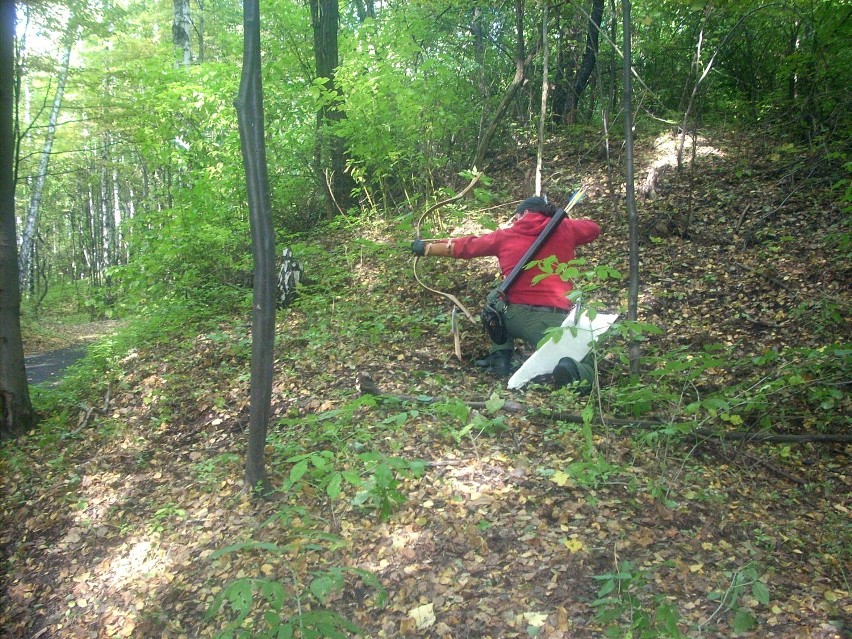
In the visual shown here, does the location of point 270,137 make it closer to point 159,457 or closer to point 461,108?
point 461,108

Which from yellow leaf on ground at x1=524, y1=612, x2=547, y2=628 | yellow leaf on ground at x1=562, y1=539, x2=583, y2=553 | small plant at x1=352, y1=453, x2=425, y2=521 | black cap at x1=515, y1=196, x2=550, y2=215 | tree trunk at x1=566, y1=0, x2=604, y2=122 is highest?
tree trunk at x1=566, y1=0, x2=604, y2=122

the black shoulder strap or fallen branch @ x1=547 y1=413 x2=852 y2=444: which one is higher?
the black shoulder strap

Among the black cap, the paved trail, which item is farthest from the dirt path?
the black cap

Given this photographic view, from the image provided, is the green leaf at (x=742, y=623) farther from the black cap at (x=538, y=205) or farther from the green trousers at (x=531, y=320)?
the black cap at (x=538, y=205)

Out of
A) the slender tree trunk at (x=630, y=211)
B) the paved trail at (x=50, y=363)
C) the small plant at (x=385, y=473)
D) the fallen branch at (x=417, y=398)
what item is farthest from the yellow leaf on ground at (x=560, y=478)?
the paved trail at (x=50, y=363)

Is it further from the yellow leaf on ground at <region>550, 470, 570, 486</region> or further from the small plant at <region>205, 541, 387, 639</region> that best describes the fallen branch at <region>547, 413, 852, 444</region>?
the small plant at <region>205, 541, 387, 639</region>

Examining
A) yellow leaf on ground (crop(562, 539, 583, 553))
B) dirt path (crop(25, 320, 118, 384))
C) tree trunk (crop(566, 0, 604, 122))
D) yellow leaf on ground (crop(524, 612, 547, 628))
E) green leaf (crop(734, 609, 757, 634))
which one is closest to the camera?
green leaf (crop(734, 609, 757, 634))

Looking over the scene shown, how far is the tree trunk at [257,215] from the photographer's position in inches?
130

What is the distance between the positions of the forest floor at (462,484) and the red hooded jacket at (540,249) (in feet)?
2.32

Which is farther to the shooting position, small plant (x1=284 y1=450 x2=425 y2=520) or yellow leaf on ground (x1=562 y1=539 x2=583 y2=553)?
yellow leaf on ground (x1=562 y1=539 x2=583 y2=553)

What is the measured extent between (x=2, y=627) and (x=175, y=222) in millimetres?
5602

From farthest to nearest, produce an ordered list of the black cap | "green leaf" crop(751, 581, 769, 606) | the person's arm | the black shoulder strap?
1. the person's arm
2. the black cap
3. the black shoulder strap
4. "green leaf" crop(751, 581, 769, 606)

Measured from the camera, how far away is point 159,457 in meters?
4.89

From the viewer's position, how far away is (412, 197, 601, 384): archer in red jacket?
17.1ft
